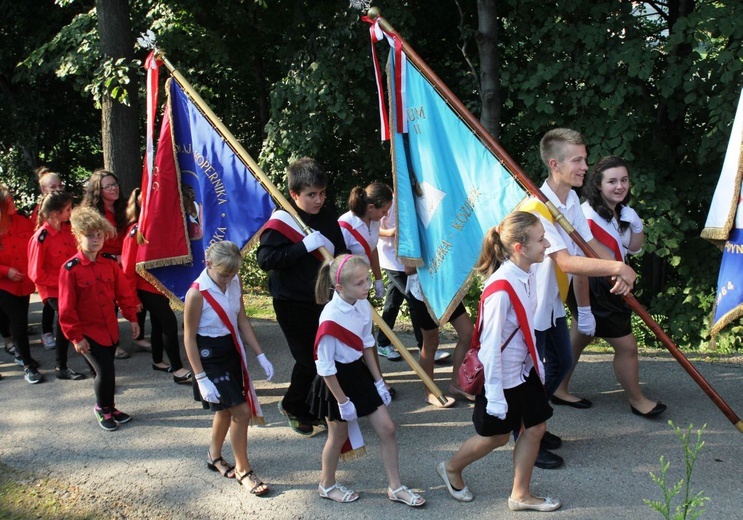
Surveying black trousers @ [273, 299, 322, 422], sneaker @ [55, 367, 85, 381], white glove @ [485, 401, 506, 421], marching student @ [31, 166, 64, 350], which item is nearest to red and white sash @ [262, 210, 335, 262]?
black trousers @ [273, 299, 322, 422]

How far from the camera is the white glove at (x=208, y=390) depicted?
4.22m

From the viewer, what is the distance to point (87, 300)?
5.37 m

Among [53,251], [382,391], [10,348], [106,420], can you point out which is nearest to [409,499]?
[382,391]

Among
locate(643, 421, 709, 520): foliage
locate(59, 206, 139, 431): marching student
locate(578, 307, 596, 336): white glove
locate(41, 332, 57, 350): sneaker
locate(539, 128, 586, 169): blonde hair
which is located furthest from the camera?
locate(41, 332, 57, 350): sneaker

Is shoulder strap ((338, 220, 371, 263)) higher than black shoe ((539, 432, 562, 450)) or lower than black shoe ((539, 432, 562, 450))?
higher

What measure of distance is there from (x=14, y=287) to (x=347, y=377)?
381cm

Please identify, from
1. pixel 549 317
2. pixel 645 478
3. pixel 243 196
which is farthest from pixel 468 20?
pixel 645 478

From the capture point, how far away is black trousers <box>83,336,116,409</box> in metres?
5.33

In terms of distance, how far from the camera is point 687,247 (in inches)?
334

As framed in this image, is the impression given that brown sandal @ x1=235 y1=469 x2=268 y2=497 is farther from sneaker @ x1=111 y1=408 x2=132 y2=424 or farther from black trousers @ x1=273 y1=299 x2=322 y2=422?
sneaker @ x1=111 y1=408 x2=132 y2=424

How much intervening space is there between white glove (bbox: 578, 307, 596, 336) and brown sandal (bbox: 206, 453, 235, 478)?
237 cm

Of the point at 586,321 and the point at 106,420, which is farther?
the point at 106,420

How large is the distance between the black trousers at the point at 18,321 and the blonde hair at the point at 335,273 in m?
3.50

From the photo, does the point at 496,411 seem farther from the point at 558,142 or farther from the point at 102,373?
the point at 102,373
